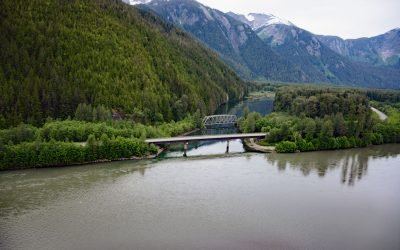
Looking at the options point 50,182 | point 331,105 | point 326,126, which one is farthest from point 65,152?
point 331,105

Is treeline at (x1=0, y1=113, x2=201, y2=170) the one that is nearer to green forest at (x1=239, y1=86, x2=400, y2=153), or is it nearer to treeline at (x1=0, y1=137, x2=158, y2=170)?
treeline at (x1=0, y1=137, x2=158, y2=170)

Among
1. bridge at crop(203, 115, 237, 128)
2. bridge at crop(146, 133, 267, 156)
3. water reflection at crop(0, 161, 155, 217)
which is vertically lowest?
water reflection at crop(0, 161, 155, 217)

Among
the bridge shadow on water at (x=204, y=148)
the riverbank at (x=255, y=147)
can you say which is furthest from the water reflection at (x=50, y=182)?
the riverbank at (x=255, y=147)

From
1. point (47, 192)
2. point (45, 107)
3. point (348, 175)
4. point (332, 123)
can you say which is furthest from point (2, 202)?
point (332, 123)

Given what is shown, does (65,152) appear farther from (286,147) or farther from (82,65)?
(82,65)

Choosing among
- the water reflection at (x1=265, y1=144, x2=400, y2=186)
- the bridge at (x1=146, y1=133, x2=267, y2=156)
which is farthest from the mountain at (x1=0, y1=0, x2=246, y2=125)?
the water reflection at (x1=265, y1=144, x2=400, y2=186)
